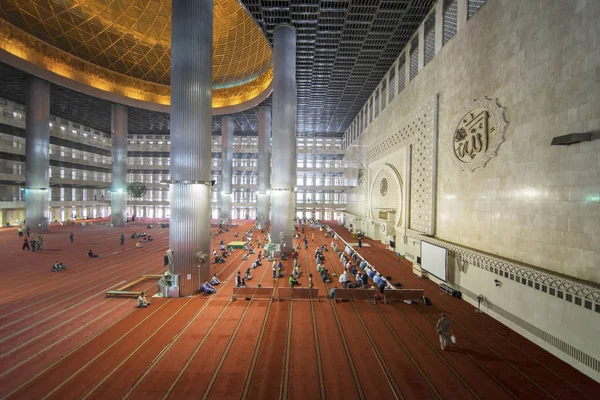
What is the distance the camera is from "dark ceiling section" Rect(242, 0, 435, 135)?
1686 cm

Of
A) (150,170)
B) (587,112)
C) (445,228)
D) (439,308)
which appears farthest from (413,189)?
(150,170)

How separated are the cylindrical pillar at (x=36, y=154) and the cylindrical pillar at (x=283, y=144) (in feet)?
78.2

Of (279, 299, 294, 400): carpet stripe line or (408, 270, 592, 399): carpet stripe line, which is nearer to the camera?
(279, 299, 294, 400): carpet stripe line

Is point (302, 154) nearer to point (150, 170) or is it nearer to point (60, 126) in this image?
point (150, 170)

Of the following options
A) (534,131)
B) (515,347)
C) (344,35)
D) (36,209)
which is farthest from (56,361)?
(36,209)

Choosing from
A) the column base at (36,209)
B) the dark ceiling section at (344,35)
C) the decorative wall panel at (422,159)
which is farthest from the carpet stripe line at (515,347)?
the column base at (36,209)

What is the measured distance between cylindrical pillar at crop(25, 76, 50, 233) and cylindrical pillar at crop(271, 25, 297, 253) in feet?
78.2

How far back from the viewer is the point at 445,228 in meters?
12.9

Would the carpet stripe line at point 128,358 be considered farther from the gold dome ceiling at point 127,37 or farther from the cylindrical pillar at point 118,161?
the cylindrical pillar at point 118,161

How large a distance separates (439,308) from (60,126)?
1919 inches

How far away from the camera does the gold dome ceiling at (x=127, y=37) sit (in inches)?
949

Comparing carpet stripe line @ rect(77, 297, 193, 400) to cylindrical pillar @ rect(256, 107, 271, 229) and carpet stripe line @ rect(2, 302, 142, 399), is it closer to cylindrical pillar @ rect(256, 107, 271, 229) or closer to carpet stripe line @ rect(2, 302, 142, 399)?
carpet stripe line @ rect(2, 302, 142, 399)

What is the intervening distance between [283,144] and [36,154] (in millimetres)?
24661

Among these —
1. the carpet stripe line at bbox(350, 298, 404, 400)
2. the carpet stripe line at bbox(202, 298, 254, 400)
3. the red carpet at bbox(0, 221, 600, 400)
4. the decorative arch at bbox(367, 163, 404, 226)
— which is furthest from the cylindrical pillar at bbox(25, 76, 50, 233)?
the carpet stripe line at bbox(350, 298, 404, 400)
